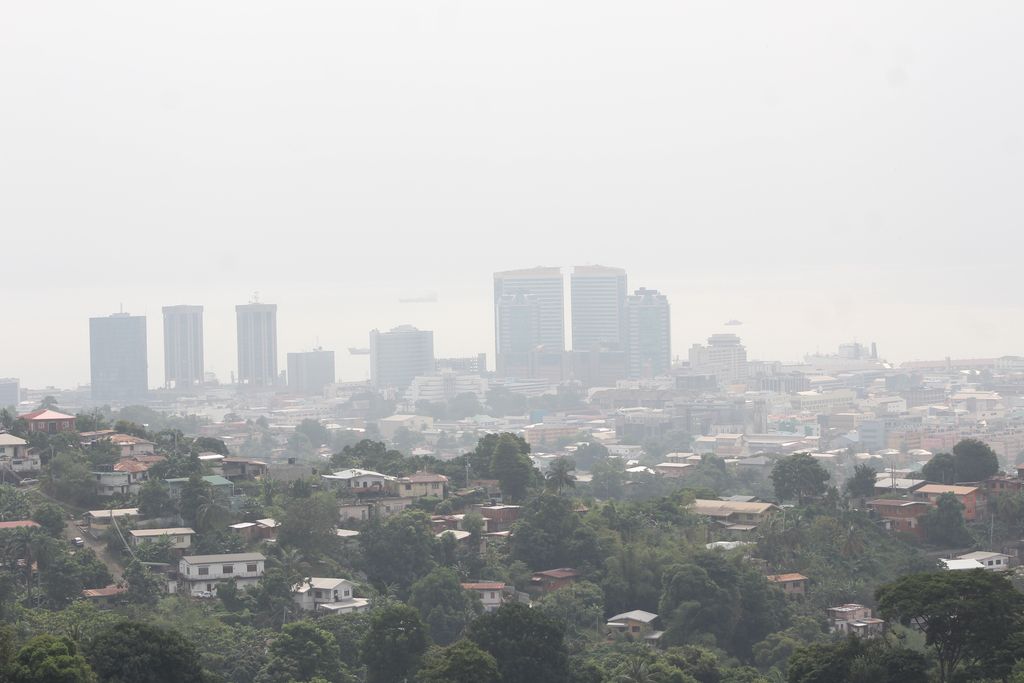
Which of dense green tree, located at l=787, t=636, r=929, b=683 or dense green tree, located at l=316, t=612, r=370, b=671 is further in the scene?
dense green tree, located at l=316, t=612, r=370, b=671

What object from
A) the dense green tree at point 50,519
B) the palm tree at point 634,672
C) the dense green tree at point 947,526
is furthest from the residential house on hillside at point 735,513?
the dense green tree at point 50,519

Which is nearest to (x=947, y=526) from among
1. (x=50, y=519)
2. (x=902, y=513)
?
(x=902, y=513)

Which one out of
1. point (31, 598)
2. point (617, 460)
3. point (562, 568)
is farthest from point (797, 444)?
point (31, 598)

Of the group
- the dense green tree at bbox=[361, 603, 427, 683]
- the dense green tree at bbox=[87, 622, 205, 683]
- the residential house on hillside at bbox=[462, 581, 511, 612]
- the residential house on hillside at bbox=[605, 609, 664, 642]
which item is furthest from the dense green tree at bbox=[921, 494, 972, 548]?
the dense green tree at bbox=[87, 622, 205, 683]

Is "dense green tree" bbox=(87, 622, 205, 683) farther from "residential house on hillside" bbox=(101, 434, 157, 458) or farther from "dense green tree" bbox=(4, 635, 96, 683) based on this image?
"residential house on hillside" bbox=(101, 434, 157, 458)

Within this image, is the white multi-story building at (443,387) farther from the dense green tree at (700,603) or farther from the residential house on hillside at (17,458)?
the dense green tree at (700,603)

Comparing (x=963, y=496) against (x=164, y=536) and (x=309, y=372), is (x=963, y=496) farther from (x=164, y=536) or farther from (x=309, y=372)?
(x=309, y=372)
